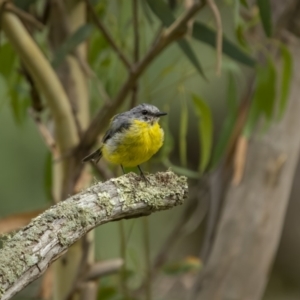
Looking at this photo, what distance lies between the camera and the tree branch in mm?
907

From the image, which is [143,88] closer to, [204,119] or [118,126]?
[204,119]

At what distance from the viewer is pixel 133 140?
1.46m

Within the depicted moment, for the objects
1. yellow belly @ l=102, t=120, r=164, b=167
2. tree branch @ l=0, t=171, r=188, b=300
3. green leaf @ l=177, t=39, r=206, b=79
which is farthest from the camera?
green leaf @ l=177, t=39, r=206, b=79

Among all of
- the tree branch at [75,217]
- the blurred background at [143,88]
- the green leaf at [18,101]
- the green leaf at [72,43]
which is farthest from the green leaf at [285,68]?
the tree branch at [75,217]

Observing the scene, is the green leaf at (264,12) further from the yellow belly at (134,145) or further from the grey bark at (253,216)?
the grey bark at (253,216)

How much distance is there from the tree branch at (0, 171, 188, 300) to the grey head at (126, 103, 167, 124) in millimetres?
339

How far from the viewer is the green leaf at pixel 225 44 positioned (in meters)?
1.72

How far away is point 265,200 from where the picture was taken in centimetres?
223

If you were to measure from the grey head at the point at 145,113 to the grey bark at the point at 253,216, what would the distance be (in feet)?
2.45

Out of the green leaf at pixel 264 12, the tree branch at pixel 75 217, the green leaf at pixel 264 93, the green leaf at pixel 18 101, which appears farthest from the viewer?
the green leaf at pixel 18 101

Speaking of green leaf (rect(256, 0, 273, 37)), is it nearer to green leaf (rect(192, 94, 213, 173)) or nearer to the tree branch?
green leaf (rect(192, 94, 213, 173))

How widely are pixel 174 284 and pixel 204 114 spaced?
3.77 feet

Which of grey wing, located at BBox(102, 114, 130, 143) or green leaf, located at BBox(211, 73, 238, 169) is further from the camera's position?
green leaf, located at BBox(211, 73, 238, 169)

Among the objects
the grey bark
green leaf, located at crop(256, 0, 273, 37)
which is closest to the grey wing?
green leaf, located at crop(256, 0, 273, 37)
